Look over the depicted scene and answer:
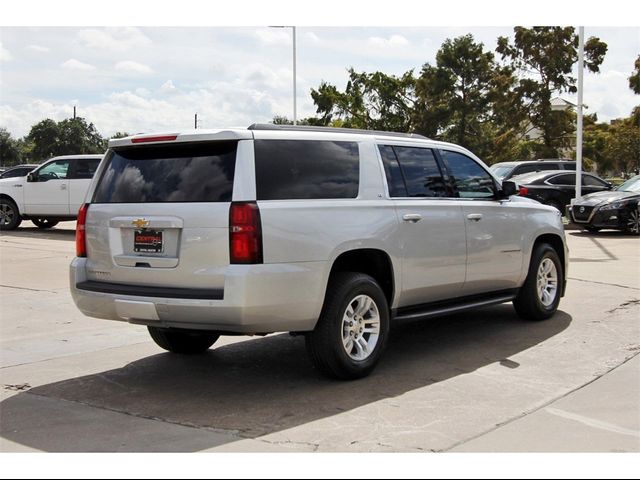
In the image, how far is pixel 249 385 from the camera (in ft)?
20.1

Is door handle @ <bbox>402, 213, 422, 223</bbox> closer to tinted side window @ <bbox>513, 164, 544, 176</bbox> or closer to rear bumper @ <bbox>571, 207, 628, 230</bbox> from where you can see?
rear bumper @ <bbox>571, 207, 628, 230</bbox>

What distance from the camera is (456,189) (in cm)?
743

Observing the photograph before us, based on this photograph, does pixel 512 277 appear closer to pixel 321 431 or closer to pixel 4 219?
pixel 321 431

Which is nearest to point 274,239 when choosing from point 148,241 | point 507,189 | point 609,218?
point 148,241

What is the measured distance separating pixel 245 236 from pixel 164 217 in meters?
0.69

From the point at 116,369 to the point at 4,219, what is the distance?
1598cm

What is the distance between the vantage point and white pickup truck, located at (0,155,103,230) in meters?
20.0

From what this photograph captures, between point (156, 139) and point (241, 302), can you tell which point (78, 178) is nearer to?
point (156, 139)

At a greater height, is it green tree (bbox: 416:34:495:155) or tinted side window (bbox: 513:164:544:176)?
green tree (bbox: 416:34:495:155)

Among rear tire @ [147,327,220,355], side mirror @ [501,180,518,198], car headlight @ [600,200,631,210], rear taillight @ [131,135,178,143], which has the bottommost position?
rear tire @ [147,327,220,355]

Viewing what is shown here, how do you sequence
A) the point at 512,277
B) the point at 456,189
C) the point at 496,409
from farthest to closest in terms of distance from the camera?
the point at 512,277 → the point at 456,189 → the point at 496,409

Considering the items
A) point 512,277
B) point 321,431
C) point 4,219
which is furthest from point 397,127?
point 321,431

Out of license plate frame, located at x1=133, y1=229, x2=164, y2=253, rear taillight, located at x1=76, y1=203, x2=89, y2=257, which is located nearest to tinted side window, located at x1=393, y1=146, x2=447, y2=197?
license plate frame, located at x1=133, y1=229, x2=164, y2=253

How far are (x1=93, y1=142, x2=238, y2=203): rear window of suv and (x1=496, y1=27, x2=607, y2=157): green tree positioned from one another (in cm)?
4075
